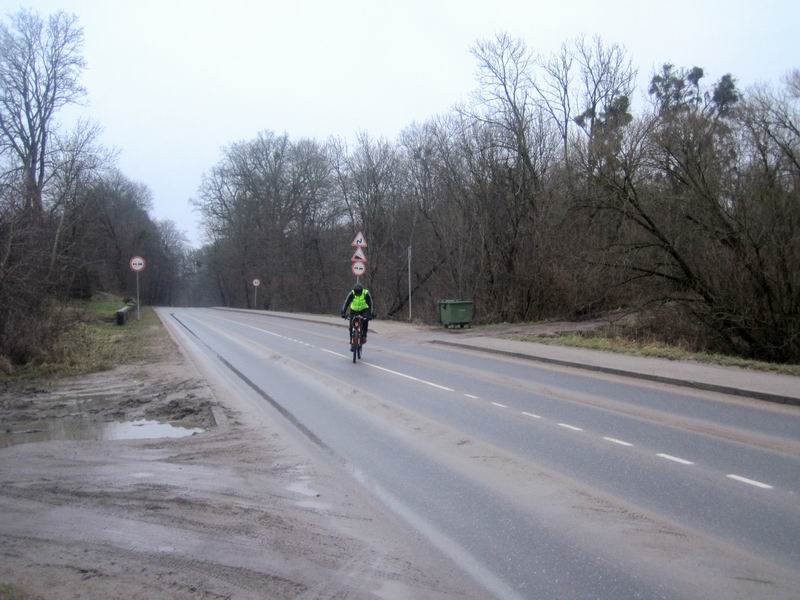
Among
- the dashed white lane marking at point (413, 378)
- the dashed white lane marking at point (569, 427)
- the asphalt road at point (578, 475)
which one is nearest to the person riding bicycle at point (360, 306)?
the dashed white lane marking at point (413, 378)

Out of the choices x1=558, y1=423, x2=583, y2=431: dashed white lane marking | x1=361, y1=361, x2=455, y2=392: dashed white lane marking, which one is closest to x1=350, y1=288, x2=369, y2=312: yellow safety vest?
x1=361, y1=361, x2=455, y2=392: dashed white lane marking

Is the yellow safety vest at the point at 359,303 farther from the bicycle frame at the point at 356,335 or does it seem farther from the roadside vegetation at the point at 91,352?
the roadside vegetation at the point at 91,352

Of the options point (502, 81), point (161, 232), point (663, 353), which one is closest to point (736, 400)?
point (663, 353)

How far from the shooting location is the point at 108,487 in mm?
6066

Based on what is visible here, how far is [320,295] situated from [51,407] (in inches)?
1938

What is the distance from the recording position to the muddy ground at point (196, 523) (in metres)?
4.06

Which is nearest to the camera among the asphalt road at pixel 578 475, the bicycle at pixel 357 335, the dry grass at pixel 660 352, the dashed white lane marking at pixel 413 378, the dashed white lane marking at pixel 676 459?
the asphalt road at pixel 578 475

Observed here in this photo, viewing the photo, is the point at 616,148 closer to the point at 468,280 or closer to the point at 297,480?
the point at 468,280

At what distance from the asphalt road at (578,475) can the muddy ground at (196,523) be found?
0.43m

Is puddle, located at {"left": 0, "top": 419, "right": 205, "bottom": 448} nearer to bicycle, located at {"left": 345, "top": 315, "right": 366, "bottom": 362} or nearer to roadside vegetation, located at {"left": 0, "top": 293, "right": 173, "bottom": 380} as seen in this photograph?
roadside vegetation, located at {"left": 0, "top": 293, "right": 173, "bottom": 380}

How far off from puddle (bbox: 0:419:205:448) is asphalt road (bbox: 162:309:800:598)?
177 cm

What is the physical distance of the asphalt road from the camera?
14.2 feet

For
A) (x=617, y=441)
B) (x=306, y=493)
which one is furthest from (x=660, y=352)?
(x=306, y=493)

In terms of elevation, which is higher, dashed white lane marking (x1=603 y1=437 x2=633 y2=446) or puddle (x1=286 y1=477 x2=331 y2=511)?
dashed white lane marking (x1=603 y1=437 x2=633 y2=446)
